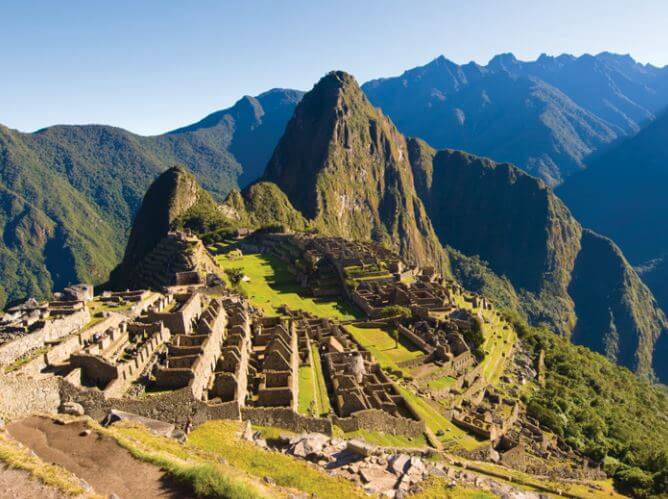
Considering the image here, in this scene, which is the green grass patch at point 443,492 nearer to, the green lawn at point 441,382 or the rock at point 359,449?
the rock at point 359,449

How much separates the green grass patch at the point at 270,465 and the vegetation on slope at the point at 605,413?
36038 mm

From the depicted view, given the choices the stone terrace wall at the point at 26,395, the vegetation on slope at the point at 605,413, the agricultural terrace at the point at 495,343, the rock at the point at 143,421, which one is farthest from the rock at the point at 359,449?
the agricultural terrace at the point at 495,343

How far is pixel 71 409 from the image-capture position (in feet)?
73.9

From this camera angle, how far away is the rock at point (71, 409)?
2247cm

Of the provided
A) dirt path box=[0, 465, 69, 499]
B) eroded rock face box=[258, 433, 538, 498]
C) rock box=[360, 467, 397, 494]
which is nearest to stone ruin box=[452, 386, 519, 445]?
eroded rock face box=[258, 433, 538, 498]

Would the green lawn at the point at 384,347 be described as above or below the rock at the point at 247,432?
below

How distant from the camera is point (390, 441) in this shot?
105 feet

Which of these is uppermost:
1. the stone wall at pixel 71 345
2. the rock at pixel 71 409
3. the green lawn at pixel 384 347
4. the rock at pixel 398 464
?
the stone wall at pixel 71 345

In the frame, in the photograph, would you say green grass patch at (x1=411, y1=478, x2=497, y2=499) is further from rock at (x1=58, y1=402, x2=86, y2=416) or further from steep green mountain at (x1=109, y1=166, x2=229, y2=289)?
steep green mountain at (x1=109, y1=166, x2=229, y2=289)

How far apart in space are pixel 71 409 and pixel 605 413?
69249mm

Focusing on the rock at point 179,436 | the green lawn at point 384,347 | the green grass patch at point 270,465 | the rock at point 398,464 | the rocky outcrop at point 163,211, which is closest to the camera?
the green grass patch at point 270,465

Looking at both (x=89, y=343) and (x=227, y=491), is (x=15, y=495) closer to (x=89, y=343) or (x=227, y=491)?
(x=227, y=491)

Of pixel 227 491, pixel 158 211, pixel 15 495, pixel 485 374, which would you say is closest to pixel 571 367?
pixel 485 374

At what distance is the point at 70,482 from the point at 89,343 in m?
14.9
